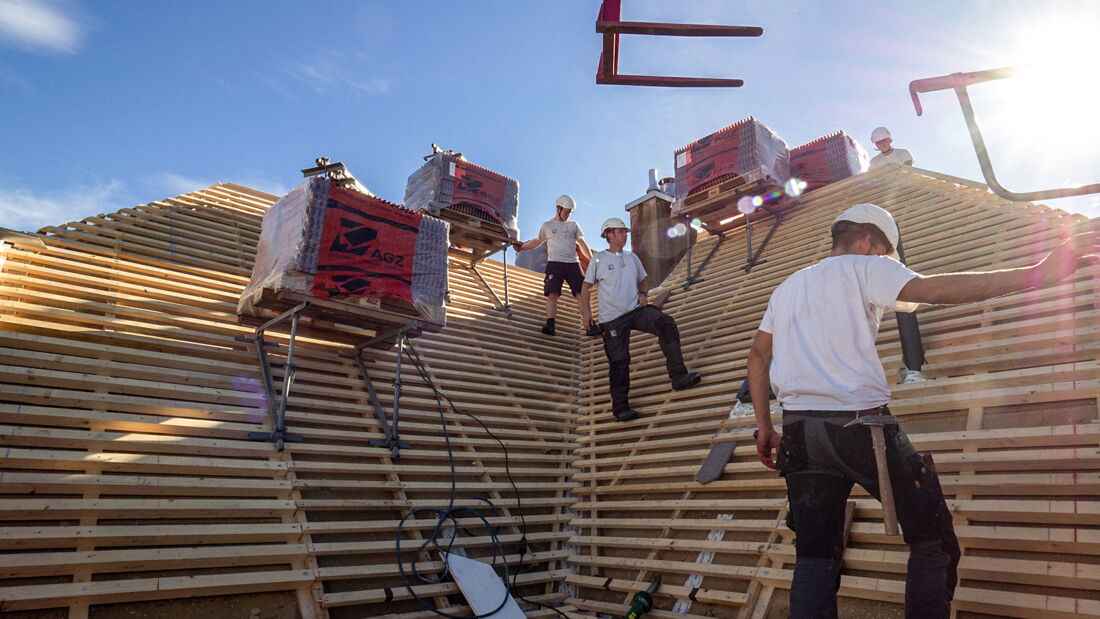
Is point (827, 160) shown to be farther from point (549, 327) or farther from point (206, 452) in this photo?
point (206, 452)

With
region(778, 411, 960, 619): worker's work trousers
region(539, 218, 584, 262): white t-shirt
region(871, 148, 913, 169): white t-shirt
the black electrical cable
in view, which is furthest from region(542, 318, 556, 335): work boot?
region(778, 411, 960, 619): worker's work trousers

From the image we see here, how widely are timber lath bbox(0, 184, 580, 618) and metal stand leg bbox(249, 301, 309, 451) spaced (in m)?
0.07

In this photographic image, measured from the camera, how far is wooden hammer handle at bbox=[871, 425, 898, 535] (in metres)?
1.93

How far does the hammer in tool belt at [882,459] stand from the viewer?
6.33ft

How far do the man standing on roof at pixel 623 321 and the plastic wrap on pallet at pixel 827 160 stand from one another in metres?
4.18

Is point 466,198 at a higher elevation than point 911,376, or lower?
higher

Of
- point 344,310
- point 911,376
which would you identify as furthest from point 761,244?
point 344,310

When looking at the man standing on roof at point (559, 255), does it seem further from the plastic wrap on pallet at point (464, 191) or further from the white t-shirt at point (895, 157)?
the white t-shirt at point (895, 157)

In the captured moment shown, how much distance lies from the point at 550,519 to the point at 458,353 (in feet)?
6.17

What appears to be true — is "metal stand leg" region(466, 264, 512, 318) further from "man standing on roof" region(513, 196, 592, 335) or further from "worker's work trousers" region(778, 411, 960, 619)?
"worker's work trousers" region(778, 411, 960, 619)

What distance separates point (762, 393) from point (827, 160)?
7.21 m

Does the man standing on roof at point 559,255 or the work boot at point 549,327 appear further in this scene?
the man standing on roof at point 559,255

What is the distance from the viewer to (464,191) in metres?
8.52

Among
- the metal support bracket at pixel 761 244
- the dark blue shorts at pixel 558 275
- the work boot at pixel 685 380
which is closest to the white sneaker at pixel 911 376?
the work boot at pixel 685 380
